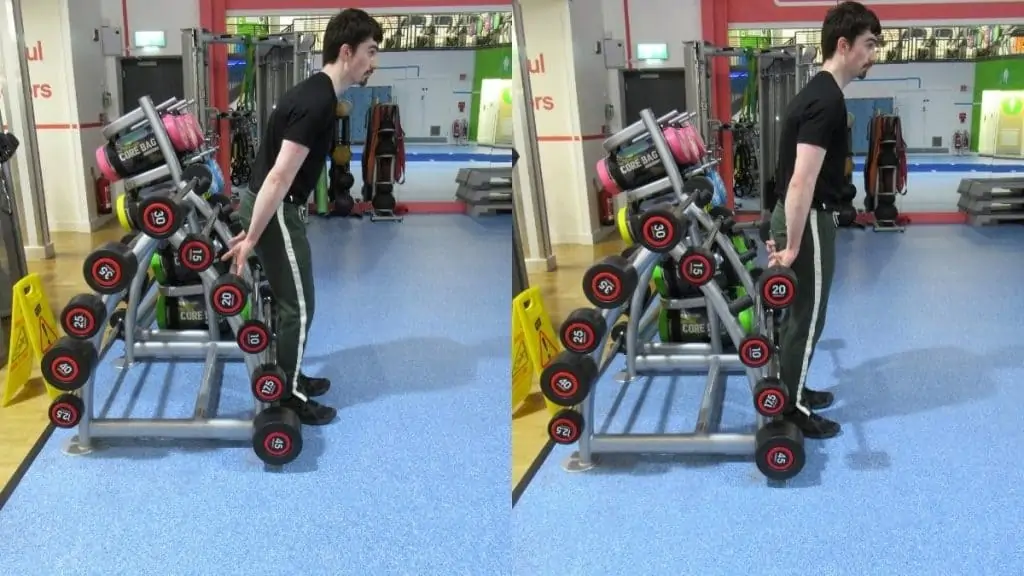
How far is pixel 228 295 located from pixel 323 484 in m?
0.67

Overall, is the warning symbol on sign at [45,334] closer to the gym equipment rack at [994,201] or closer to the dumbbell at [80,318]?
the dumbbell at [80,318]

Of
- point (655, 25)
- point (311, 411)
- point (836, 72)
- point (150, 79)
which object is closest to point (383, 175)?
point (655, 25)

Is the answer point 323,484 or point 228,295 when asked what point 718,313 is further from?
point 228,295

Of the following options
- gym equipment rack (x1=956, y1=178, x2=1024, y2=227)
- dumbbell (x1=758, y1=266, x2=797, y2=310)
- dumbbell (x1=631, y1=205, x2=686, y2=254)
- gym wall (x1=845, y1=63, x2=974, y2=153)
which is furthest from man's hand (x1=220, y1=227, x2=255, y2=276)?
gym equipment rack (x1=956, y1=178, x2=1024, y2=227)

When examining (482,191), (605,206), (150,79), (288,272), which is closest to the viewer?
(288,272)

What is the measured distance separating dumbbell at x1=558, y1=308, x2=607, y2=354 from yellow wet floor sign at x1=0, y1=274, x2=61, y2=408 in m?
1.97

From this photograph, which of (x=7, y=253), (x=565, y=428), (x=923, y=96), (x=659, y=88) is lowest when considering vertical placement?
(x=565, y=428)

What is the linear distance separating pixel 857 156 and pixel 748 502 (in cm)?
653

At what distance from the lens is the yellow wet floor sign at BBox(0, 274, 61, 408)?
3.31 metres

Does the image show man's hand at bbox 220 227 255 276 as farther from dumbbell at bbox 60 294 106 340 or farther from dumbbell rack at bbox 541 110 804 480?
dumbbell rack at bbox 541 110 804 480

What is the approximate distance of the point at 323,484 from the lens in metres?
2.87

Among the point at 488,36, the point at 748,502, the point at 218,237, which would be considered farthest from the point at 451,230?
the point at 748,502

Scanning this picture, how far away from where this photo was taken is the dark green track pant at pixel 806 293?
9.70ft

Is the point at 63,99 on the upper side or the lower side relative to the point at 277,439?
upper
